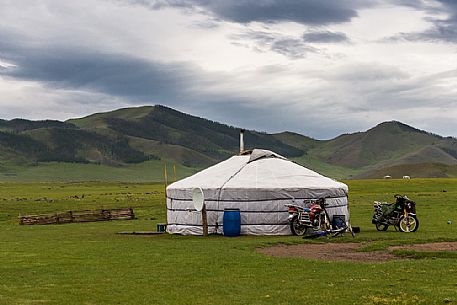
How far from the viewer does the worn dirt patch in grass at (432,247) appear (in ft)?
60.6

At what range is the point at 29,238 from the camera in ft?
84.3

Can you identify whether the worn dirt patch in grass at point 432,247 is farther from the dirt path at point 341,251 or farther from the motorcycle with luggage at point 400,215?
the motorcycle with luggage at point 400,215

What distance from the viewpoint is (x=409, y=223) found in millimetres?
25016

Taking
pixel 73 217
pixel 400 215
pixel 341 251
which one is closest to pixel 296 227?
pixel 400 215

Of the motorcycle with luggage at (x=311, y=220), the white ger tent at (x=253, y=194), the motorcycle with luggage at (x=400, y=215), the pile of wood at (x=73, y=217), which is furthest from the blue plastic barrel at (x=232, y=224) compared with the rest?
the pile of wood at (x=73, y=217)

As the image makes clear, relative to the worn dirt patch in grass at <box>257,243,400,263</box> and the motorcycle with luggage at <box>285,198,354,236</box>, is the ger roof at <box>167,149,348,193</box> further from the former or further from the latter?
the worn dirt patch in grass at <box>257,243,400,263</box>

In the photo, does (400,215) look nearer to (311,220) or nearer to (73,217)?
(311,220)

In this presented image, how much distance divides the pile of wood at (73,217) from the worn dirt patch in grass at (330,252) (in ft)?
64.5

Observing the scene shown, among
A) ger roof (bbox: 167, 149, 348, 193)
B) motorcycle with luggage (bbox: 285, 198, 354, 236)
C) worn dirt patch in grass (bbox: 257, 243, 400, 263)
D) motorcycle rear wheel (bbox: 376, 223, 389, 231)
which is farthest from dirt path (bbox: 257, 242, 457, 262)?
motorcycle rear wheel (bbox: 376, 223, 389, 231)

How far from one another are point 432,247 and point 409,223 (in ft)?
19.4

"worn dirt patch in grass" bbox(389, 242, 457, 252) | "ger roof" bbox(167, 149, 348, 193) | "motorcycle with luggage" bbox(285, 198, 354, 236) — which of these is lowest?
"worn dirt patch in grass" bbox(389, 242, 457, 252)

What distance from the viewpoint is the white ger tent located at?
81.6 ft

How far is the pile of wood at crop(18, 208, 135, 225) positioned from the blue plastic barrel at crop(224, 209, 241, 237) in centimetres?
1519

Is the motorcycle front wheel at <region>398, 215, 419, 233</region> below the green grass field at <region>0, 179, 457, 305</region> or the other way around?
the other way around
